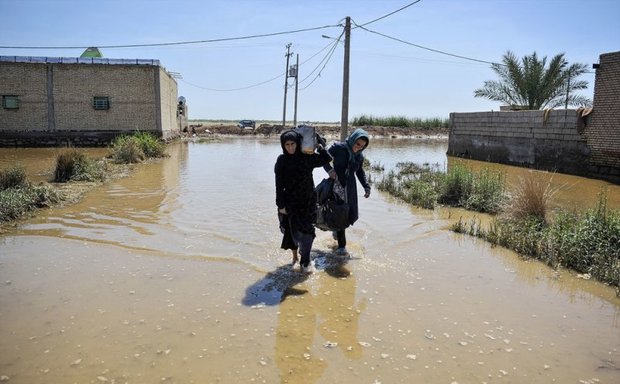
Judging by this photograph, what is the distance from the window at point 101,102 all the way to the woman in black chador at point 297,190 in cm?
2381

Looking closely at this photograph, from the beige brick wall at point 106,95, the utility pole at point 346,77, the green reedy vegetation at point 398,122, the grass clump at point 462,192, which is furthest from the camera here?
the green reedy vegetation at point 398,122

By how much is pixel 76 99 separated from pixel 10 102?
10.8 feet

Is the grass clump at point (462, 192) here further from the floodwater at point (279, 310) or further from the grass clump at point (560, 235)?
the floodwater at point (279, 310)

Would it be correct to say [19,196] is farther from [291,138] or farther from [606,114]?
[606,114]

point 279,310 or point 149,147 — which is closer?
point 279,310

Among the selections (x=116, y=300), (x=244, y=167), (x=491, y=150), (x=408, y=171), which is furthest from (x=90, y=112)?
(x=116, y=300)

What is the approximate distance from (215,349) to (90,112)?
83.6 feet

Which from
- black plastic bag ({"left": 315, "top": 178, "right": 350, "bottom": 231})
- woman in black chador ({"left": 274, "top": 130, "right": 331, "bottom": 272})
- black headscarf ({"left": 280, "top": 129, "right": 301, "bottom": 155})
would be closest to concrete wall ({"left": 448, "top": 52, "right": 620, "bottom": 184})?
black plastic bag ({"left": 315, "top": 178, "right": 350, "bottom": 231})

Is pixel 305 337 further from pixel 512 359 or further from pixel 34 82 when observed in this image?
pixel 34 82

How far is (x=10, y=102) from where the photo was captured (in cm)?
2475

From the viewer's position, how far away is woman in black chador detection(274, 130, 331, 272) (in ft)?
16.6

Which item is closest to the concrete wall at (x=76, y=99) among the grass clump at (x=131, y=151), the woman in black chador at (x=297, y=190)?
the grass clump at (x=131, y=151)

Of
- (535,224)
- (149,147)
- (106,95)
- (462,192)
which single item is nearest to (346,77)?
(149,147)

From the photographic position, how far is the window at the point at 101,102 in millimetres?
25656
